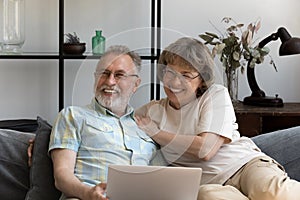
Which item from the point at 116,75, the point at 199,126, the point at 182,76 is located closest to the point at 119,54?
the point at 116,75

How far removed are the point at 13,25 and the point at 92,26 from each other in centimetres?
49

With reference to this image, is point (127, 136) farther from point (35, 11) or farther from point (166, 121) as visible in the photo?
point (35, 11)

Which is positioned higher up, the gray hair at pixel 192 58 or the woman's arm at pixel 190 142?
the gray hair at pixel 192 58

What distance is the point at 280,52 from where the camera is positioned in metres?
2.75

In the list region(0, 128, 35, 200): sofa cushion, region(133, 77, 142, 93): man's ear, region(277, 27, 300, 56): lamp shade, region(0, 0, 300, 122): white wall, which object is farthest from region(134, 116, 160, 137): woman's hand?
region(0, 0, 300, 122): white wall


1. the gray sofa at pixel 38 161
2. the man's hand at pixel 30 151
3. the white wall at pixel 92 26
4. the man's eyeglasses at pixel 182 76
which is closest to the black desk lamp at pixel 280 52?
the white wall at pixel 92 26

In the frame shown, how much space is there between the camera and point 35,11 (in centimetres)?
321

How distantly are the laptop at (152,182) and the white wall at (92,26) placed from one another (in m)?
1.66

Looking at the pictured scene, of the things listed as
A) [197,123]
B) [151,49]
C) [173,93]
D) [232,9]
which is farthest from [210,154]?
[232,9]

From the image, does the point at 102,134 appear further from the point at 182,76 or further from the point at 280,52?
the point at 280,52

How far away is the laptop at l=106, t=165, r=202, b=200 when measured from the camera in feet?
5.25

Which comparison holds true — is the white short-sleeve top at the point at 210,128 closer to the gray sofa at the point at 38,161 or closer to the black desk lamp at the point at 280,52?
the gray sofa at the point at 38,161

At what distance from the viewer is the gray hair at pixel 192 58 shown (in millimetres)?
1976

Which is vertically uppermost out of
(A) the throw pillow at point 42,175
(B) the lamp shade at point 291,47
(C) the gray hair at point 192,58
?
(B) the lamp shade at point 291,47
